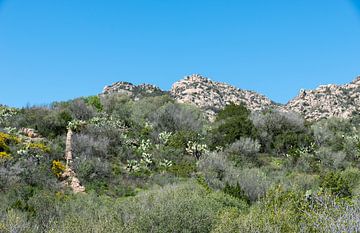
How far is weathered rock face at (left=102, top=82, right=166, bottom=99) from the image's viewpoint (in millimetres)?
76000

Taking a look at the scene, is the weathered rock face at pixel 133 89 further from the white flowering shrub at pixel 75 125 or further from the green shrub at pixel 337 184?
the green shrub at pixel 337 184

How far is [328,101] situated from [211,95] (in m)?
18.7

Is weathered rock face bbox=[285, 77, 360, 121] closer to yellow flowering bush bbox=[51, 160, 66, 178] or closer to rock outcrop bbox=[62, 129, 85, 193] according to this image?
rock outcrop bbox=[62, 129, 85, 193]

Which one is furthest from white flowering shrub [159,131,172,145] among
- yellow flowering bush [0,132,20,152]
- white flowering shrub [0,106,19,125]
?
white flowering shrub [0,106,19,125]

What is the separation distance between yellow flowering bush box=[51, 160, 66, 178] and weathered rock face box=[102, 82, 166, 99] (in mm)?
43455

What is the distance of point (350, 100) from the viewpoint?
6788 centimetres

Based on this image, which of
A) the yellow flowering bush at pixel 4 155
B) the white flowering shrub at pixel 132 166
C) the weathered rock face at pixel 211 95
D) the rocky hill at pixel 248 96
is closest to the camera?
the yellow flowering bush at pixel 4 155

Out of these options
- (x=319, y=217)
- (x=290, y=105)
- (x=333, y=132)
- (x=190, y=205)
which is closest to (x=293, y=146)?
(x=333, y=132)

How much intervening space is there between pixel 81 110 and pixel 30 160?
14.8 m

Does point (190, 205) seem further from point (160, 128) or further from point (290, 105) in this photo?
point (290, 105)

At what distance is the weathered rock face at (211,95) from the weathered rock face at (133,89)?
125 inches

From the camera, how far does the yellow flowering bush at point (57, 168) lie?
30.0 meters

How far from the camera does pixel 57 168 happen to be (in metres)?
30.5

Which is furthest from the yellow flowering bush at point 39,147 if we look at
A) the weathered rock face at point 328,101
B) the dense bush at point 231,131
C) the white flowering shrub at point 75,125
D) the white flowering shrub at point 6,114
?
the weathered rock face at point 328,101
